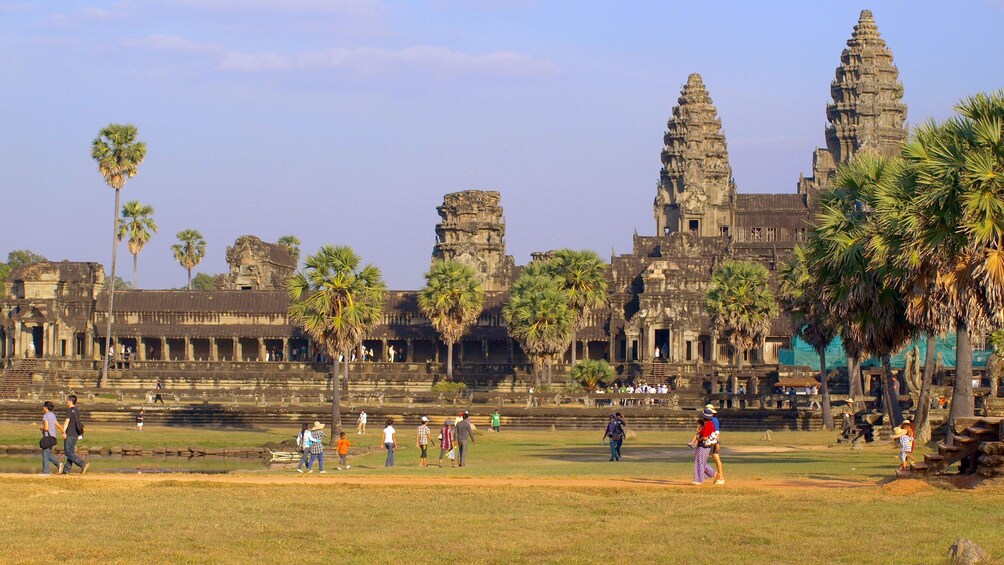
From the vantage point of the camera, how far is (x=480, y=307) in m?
90.2

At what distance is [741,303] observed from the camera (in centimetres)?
7612

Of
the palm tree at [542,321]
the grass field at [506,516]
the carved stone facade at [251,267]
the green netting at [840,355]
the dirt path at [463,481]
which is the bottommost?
the grass field at [506,516]

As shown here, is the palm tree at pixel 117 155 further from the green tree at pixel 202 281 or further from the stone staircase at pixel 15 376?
the green tree at pixel 202 281

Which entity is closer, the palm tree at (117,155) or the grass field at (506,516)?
the grass field at (506,516)

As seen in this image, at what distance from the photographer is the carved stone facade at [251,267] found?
362ft

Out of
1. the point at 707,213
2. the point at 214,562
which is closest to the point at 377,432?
A: the point at 214,562

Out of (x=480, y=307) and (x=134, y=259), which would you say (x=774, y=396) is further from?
(x=134, y=259)

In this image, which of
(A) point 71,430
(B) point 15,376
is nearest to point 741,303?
(B) point 15,376

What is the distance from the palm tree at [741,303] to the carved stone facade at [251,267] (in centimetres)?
4147

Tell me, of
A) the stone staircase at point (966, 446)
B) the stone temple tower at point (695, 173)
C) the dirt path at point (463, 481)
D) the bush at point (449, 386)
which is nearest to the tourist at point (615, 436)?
the dirt path at point (463, 481)

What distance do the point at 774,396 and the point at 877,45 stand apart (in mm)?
73837

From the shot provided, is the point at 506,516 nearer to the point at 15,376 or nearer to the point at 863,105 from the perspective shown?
the point at 15,376

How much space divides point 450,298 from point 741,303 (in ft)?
60.5

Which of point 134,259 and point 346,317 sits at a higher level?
point 134,259
